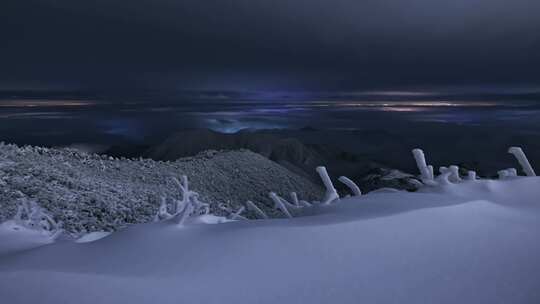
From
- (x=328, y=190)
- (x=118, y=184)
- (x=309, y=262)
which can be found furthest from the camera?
(x=118, y=184)

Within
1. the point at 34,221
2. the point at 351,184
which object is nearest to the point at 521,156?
the point at 351,184

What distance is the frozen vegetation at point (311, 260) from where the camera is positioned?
797 millimetres

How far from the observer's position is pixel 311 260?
2.93ft

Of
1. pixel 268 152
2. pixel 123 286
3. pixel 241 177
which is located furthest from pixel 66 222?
pixel 268 152

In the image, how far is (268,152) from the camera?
509 inches

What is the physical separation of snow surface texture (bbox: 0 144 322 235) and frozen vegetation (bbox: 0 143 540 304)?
868 mm

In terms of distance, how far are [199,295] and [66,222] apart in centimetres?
240

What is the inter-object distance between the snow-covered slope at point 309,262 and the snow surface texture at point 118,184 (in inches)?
35.2

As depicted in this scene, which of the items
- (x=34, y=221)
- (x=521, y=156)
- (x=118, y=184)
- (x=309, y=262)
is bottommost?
(x=118, y=184)

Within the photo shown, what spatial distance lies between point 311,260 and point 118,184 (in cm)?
389

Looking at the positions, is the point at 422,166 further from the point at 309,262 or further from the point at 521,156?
the point at 309,262

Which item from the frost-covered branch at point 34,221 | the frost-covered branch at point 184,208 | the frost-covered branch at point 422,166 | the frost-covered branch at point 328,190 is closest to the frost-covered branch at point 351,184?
the frost-covered branch at point 328,190

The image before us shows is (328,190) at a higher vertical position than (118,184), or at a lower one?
higher

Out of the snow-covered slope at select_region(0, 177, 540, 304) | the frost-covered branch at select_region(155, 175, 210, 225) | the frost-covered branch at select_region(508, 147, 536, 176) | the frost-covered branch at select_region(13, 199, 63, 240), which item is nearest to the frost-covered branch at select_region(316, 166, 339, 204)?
the snow-covered slope at select_region(0, 177, 540, 304)
